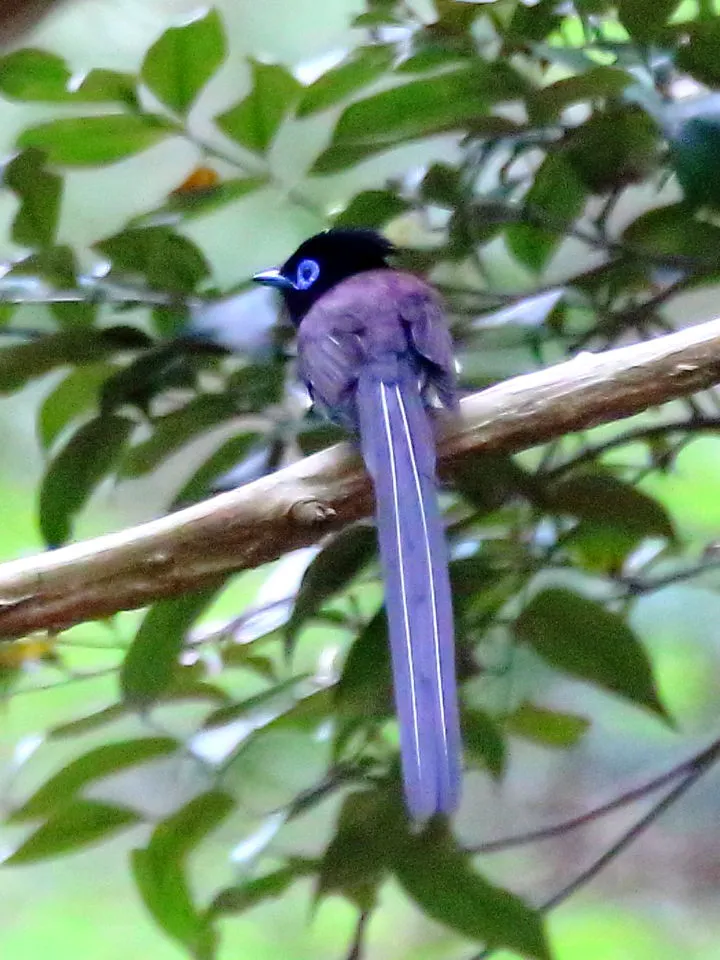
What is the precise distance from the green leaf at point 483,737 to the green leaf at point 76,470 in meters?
0.47

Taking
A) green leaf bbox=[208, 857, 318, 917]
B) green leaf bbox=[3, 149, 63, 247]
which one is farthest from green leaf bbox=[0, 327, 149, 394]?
green leaf bbox=[208, 857, 318, 917]

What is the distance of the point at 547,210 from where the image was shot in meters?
1.50

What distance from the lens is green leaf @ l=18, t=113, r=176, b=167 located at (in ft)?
4.82

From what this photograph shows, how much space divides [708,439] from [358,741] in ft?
2.65

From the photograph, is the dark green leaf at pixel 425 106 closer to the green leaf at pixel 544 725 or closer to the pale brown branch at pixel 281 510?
the pale brown branch at pixel 281 510

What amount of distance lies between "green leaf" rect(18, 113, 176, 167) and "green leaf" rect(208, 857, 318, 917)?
2.59 ft

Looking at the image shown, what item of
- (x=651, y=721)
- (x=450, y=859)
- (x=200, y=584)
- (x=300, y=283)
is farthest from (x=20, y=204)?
(x=651, y=721)

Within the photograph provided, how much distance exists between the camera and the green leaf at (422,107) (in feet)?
4.64

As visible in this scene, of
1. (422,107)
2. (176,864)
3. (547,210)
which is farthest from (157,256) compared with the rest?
(176,864)

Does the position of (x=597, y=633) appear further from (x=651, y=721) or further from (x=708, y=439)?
(x=651, y=721)

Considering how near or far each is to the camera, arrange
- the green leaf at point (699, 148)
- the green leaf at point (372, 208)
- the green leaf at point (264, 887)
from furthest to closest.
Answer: the green leaf at point (372, 208) < the green leaf at point (264, 887) < the green leaf at point (699, 148)

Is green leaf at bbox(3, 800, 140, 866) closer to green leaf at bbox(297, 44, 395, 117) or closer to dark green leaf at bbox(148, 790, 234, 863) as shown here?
dark green leaf at bbox(148, 790, 234, 863)

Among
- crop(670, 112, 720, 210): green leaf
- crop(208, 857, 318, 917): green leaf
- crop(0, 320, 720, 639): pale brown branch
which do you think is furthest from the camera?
crop(208, 857, 318, 917): green leaf

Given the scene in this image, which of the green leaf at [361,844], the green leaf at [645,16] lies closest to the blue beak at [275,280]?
the green leaf at [645,16]
